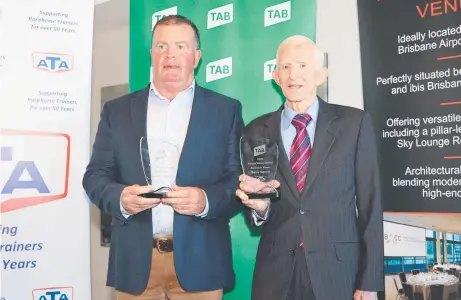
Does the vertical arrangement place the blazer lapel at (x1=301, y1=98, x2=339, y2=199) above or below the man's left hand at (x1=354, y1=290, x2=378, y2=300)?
above

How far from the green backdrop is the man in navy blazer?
0.34m

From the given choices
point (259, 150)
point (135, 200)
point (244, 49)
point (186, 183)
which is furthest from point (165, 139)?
point (244, 49)

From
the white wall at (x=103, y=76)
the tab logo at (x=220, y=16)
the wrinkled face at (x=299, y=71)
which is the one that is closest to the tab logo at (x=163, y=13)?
the tab logo at (x=220, y=16)

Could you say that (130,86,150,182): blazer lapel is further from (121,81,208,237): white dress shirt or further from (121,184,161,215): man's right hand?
(121,184,161,215): man's right hand

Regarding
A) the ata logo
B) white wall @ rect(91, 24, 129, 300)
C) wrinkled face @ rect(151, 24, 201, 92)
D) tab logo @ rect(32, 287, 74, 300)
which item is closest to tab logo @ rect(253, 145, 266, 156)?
wrinkled face @ rect(151, 24, 201, 92)

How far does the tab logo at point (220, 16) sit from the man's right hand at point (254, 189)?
3.68 feet

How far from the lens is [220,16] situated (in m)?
2.92

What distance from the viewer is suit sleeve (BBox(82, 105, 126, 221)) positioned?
230 cm

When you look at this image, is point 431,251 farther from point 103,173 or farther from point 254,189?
point 103,173

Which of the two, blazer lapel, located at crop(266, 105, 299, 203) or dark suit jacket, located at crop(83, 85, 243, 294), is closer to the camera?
blazer lapel, located at crop(266, 105, 299, 203)

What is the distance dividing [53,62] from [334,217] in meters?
1.76

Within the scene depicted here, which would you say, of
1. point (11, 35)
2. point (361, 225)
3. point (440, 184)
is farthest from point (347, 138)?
point (11, 35)

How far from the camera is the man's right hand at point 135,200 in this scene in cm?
216

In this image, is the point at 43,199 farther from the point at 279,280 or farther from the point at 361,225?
the point at 361,225
